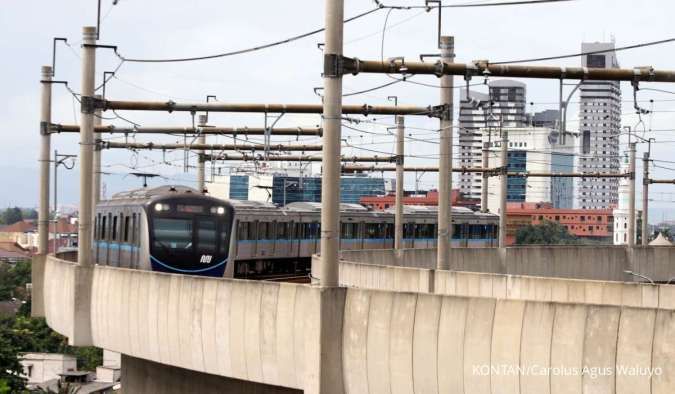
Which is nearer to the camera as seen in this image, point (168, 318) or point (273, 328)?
point (273, 328)

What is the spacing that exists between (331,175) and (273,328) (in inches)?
95.8

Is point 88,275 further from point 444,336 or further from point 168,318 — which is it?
point 444,336

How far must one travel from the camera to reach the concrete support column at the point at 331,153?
51.3 ft

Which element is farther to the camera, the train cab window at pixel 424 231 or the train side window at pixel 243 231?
the train cab window at pixel 424 231

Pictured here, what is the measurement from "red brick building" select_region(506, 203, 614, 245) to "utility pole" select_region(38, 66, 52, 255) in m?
124

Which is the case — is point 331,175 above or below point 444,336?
above

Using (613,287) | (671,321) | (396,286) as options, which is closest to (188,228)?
(396,286)

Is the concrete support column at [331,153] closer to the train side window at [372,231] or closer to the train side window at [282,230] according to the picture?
the train side window at [282,230]

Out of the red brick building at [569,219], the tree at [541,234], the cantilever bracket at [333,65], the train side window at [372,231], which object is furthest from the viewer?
the red brick building at [569,219]

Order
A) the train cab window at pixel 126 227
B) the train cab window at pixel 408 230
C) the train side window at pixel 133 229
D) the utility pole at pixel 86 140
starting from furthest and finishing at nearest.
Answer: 1. the train cab window at pixel 408 230
2. the train cab window at pixel 126 227
3. the train side window at pixel 133 229
4. the utility pole at pixel 86 140

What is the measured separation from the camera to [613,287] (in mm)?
19969

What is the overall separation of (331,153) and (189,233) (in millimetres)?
14918

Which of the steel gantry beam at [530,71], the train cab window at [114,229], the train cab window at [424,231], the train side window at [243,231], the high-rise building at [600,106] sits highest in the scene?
the high-rise building at [600,106]

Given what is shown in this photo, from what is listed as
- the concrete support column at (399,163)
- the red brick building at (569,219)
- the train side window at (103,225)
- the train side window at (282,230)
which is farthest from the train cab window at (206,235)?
the red brick building at (569,219)
